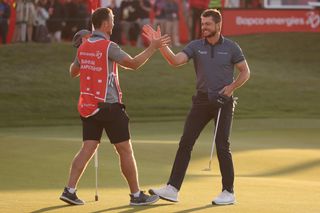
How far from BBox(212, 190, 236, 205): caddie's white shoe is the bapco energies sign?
25.8 m

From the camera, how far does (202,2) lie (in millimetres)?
35625

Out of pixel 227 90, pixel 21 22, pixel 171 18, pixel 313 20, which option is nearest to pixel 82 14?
pixel 21 22

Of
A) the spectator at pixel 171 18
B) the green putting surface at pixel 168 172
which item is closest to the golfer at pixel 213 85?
the green putting surface at pixel 168 172

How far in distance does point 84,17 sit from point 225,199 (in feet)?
77.9

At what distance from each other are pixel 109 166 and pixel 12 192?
3.17m

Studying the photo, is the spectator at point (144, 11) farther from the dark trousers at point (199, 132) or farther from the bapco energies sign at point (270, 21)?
the dark trousers at point (199, 132)

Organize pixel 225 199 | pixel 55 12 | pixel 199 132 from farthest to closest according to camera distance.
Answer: pixel 55 12
pixel 199 132
pixel 225 199

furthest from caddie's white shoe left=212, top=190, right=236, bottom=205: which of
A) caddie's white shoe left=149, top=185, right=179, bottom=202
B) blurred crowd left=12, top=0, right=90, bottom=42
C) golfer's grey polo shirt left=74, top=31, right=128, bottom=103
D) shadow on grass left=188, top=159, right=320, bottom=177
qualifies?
blurred crowd left=12, top=0, right=90, bottom=42

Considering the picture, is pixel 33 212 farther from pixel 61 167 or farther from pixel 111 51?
pixel 61 167

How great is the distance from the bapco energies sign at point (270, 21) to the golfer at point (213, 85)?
25.5m

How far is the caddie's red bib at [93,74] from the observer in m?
10.7

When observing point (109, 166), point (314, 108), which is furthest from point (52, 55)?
point (109, 166)

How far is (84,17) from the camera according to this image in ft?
113

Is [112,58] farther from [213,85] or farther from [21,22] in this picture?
[21,22]
